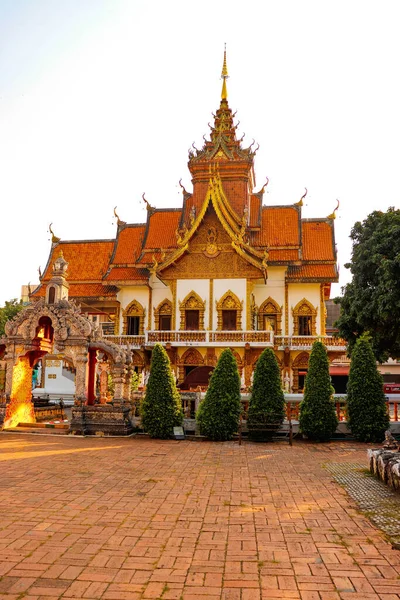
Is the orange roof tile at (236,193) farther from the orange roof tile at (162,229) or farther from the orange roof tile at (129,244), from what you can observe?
the orange roof tile at (129,244)

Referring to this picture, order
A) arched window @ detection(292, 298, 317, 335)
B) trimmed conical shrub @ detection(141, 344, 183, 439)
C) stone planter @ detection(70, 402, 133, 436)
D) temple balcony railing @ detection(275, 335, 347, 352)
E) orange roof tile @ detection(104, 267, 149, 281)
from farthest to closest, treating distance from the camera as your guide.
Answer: orange roof tile @ detection(104, 267, 149, 281) → arched window @ detection(292, 298, 317, 335) → temple balcony railing @ detection(275, 335, 347, 352) → stone planter @ detection(70, 402, 133, 436) → trimmed conical shrub @ detection(141, 344, 183, 439)

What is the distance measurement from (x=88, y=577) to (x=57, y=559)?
0.56 meters

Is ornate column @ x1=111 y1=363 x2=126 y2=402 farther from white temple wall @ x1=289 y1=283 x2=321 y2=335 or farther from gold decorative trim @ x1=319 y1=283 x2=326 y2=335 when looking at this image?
gold decorative trim @ x1=319 y1=283 x2=326 y2=335

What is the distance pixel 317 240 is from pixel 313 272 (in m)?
2.59

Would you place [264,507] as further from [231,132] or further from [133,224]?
[231,132]

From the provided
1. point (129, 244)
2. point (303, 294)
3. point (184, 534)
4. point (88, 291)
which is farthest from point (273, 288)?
point (184, 534)

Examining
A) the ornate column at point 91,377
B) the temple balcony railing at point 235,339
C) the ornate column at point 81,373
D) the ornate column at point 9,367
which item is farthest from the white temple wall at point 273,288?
the ornate column at point 9,367

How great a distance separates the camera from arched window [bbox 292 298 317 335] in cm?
2564

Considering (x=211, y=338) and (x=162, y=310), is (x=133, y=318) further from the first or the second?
(x=211, y=338)

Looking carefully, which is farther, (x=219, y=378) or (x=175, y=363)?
(x=175, y=363)

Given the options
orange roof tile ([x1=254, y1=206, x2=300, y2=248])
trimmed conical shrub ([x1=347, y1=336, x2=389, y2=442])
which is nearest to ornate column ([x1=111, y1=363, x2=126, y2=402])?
trimmed conical shrub ([x1=347, y1=336, x2=389, y2=442])

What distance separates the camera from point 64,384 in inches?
1142

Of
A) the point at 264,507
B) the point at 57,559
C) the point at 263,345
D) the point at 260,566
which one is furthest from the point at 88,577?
the point at 263,345

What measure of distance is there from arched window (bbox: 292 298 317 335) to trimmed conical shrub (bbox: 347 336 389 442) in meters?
11.0
